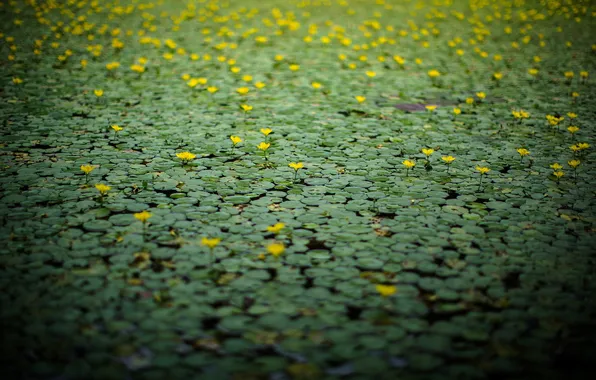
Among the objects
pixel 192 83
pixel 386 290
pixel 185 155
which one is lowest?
pixel 386 290

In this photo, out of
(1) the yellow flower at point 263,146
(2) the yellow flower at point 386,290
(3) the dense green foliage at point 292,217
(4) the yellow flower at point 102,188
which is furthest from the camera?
(1) the yellow flower at point 263,146

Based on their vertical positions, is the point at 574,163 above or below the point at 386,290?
above

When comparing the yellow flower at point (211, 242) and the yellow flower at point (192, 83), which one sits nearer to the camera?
the yellow flower at point (211, 242)

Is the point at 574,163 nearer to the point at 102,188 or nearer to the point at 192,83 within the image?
the point at 102,188

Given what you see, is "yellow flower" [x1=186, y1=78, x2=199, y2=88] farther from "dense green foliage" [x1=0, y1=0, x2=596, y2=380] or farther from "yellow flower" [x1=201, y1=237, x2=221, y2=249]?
"yellow flower" [x1=201, y1=237, x2=221, y2=249]

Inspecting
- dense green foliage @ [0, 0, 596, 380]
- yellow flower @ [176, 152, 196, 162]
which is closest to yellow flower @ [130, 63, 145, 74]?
dense green foliage @ [0, 0, 596, 380]

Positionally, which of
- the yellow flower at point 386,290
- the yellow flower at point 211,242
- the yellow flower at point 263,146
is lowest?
the yellow flower at point 386,290

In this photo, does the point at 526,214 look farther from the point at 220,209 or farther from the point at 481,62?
the point at 481,62

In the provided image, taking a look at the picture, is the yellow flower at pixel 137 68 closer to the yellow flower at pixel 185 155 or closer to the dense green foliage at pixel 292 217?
the dense green foliage at pixel 292 217

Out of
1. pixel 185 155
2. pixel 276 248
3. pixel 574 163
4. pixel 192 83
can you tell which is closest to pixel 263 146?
pixel 185 155

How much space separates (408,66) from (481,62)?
0.94 meters

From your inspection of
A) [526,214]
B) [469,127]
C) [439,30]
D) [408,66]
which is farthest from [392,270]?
[439,30]

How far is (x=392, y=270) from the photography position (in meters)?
2.18

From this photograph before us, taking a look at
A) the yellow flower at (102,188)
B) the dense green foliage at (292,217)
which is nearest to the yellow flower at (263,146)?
the dense green foliage at (292,217)
